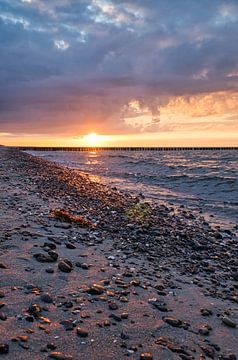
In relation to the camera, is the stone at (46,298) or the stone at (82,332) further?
the stone at (46,298)

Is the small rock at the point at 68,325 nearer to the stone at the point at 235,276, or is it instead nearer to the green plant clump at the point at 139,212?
the stone at the point at 235,276

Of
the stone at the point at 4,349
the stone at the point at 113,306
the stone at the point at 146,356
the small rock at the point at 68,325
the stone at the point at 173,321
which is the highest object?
the stone at the point at 4,349

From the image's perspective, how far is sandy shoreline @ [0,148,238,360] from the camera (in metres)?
3.56

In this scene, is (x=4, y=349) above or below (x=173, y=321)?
above

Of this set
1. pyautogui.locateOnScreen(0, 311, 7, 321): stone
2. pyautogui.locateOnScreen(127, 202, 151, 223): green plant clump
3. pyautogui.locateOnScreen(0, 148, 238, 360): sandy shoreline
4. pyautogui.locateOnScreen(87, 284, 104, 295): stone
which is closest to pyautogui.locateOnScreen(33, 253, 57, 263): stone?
pyautogui.locateOnScreen(0, 148, 238, 360): sandy shoreline

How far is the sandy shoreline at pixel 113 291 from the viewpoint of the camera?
3557mm

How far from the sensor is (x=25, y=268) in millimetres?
5016

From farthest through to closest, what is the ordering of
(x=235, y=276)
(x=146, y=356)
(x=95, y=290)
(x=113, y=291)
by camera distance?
(x=235, y=276) < (x=113, y=291) < (x=95, y=290) < (x=146, y=356)

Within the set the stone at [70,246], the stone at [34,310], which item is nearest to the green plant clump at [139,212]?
the stone at [70,246]

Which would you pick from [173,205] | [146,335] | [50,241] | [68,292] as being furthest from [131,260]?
[173,205]

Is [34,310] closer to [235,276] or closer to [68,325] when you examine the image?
[68,325]

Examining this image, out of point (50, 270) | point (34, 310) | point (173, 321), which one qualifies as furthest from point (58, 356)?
point (50, 270)

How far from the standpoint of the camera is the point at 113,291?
4773mm

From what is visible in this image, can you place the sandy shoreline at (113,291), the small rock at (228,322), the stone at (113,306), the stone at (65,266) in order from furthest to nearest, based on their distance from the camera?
the stone at (65,266) < the small rock at (228,322) < the stone at (113,306) < the sandy shoreline at (113,291)
